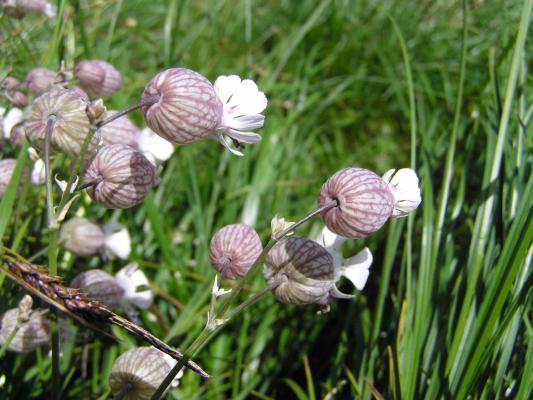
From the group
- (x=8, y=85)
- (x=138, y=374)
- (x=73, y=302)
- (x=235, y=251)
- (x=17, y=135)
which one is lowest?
(x=138, y=374)

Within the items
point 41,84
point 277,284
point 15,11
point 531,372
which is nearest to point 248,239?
point 277,284

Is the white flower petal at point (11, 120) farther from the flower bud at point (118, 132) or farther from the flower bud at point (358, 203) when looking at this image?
the flower bud at point (358, 203)

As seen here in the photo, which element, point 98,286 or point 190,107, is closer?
point 190,107

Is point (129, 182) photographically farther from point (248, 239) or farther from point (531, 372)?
point (531, 372)

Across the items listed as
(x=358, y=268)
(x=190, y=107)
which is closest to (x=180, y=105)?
(x=190, y=107)

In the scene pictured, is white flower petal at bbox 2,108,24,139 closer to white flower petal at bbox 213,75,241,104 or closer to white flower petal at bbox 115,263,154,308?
white flower petal at bbox 115,263,154,308

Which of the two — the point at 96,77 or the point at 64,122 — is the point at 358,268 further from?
the point at 96,77

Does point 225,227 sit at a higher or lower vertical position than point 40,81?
lower
